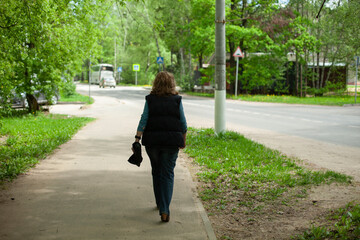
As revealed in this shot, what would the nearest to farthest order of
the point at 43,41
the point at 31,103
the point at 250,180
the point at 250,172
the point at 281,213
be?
the point at 281,213, the point at 250,180, the point at 250,172, the point at 43,41, the point at 31,103

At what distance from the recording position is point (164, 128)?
189 inches

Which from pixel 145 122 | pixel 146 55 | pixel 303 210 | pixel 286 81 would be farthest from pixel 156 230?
pixel 146 55

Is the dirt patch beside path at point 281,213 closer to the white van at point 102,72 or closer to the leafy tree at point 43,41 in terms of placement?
the leafy tree at point 43,41

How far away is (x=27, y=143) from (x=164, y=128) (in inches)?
261

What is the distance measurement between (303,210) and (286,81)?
31710 mm

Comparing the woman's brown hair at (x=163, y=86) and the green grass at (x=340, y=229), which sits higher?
the woman's brown hair at (x=163, y=86)

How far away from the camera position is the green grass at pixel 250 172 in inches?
251

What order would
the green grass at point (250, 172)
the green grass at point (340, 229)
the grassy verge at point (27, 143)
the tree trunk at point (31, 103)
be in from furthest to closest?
the tree trunk at point (31, 103) → the grassy verge at point (27, 143) → the green grass at point (250, 172) → the green grass at point (340, 229)

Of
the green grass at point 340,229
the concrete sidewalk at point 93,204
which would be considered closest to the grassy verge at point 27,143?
the concrete sidewalk at point 93,204

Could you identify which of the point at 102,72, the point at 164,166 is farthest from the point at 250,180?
the point at 102,72

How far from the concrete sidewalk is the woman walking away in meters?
0.41

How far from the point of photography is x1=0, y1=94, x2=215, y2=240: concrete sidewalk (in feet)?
14.3

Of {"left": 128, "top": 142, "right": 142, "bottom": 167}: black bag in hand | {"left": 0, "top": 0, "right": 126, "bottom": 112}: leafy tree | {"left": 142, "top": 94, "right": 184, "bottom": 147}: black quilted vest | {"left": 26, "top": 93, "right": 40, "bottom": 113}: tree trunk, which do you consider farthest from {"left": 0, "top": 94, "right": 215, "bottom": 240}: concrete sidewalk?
{"left": 26, "top": 93, "right": 40, "bottom": 113}: tree trunk

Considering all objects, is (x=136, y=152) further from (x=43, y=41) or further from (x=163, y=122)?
(x=43, y=41)
